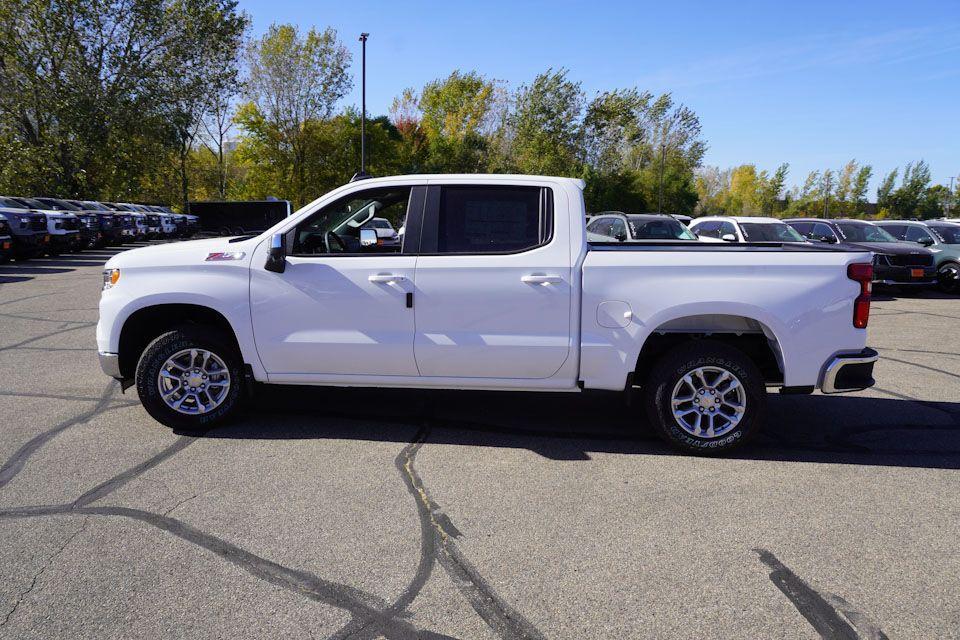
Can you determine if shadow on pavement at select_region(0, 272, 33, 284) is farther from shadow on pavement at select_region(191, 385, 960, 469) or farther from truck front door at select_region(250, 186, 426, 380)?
truck front door at select_region(250, 186, 426, 380)

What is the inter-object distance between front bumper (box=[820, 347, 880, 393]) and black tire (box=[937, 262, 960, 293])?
13.4 m

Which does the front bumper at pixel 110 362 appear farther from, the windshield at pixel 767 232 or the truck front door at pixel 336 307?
the windshield at pixel 767 232

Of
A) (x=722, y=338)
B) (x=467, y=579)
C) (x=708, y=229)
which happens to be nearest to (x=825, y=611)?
(x=467, y=579)

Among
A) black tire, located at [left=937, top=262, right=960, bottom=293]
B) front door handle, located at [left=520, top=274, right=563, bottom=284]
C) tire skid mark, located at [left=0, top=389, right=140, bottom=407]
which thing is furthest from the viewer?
black tire, located at [left=937, top=262, right=960, bottom=293]

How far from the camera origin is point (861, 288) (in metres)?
4.53

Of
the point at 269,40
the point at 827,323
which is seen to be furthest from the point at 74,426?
the point at 269,40

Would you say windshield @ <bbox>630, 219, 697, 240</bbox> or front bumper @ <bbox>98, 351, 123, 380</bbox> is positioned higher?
windshield @ <bbox>630, 219, 697, 240</bbox>

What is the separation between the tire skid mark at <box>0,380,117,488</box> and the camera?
4238 mm

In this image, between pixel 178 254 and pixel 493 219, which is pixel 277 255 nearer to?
pixel 178 254

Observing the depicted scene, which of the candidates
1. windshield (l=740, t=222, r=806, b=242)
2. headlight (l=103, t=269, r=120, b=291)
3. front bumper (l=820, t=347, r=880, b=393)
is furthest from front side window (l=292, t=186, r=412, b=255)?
windshield (l=740, t=222, r=806, b=242)

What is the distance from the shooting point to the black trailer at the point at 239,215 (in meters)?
31.8

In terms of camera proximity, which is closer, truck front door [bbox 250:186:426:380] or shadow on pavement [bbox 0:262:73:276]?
truck front door [bbox 250:186:426:380]

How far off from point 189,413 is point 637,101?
53.1m

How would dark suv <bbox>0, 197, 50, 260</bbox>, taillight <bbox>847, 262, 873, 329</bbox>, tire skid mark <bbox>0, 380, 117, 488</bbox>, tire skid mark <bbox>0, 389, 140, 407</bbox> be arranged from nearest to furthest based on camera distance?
tire skid mark <bbox>0, 380, 117, 488</bbox>, taillight <bbox>847, 262, 873, 329</bbox>, tire skid mark <bbox>0, 389, 140, 407</bbox>, dark suv <bbox>0, 197, 50, 260</bbox>
